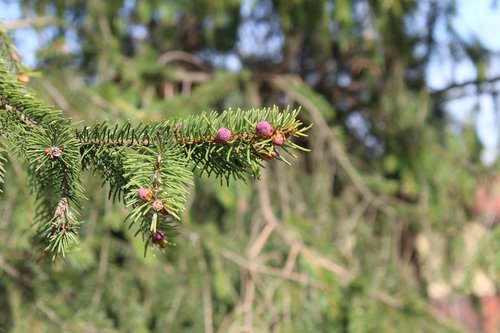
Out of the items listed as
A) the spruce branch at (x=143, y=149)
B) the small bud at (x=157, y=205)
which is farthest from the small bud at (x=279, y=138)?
the small bud at (x=157, y=205)

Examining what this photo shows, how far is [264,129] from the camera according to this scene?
647 millimetres

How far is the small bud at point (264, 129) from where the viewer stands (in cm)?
65

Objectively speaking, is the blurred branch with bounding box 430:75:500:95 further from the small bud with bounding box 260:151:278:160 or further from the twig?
the small bud with bounding box 260:151:278:160

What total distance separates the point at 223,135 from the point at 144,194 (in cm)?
11

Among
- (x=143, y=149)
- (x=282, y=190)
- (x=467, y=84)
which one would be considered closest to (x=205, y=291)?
(x=282, y=190)

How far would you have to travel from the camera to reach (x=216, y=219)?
2459 mm

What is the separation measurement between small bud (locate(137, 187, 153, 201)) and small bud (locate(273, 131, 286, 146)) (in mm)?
149

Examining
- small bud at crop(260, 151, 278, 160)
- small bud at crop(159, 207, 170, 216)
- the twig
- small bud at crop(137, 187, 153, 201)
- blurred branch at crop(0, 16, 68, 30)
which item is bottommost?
small bud at crop(159, 207, 170, 216)

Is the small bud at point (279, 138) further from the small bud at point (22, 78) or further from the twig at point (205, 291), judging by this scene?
the twig at point (205, 291)

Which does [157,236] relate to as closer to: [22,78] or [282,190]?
[22,78]

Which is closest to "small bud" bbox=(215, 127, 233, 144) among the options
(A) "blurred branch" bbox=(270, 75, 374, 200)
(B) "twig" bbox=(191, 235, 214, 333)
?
(B) "twig" bbox=(191, 235, 214, 333)

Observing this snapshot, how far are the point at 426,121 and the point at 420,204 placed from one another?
428 millimetres

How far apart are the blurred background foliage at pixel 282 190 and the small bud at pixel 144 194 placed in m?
0.71

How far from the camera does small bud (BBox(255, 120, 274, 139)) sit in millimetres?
647
